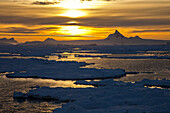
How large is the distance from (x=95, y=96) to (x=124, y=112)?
4.34 metres

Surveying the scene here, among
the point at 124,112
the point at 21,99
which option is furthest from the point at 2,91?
the point at 124,112

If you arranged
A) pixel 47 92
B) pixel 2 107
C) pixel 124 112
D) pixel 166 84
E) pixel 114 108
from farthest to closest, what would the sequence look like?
1. pixel 166 84
2. pixel 47 92
3. pixel 2 107
4. pixel 114 108
5. pixel 124 112

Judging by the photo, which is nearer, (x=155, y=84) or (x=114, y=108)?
(x=114, y=108)

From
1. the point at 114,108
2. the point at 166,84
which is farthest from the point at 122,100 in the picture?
the point at 166,84

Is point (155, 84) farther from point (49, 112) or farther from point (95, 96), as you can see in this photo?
point (49, 112)

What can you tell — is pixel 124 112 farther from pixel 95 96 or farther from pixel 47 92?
pixel 47 92

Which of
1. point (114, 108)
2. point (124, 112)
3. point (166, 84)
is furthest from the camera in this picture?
point (166, 84)

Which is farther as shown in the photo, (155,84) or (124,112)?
(155,84)

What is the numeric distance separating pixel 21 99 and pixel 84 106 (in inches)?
242

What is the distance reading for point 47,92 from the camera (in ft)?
62.1

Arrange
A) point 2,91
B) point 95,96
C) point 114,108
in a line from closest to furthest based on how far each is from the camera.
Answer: point 114,108, point 95,96, point 2,91

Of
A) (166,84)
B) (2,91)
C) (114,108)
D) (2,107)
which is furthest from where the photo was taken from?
(166,84)

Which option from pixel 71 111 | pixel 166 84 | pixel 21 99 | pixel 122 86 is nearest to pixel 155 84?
pixel 166 84

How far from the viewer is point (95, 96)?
1716 centimetres
